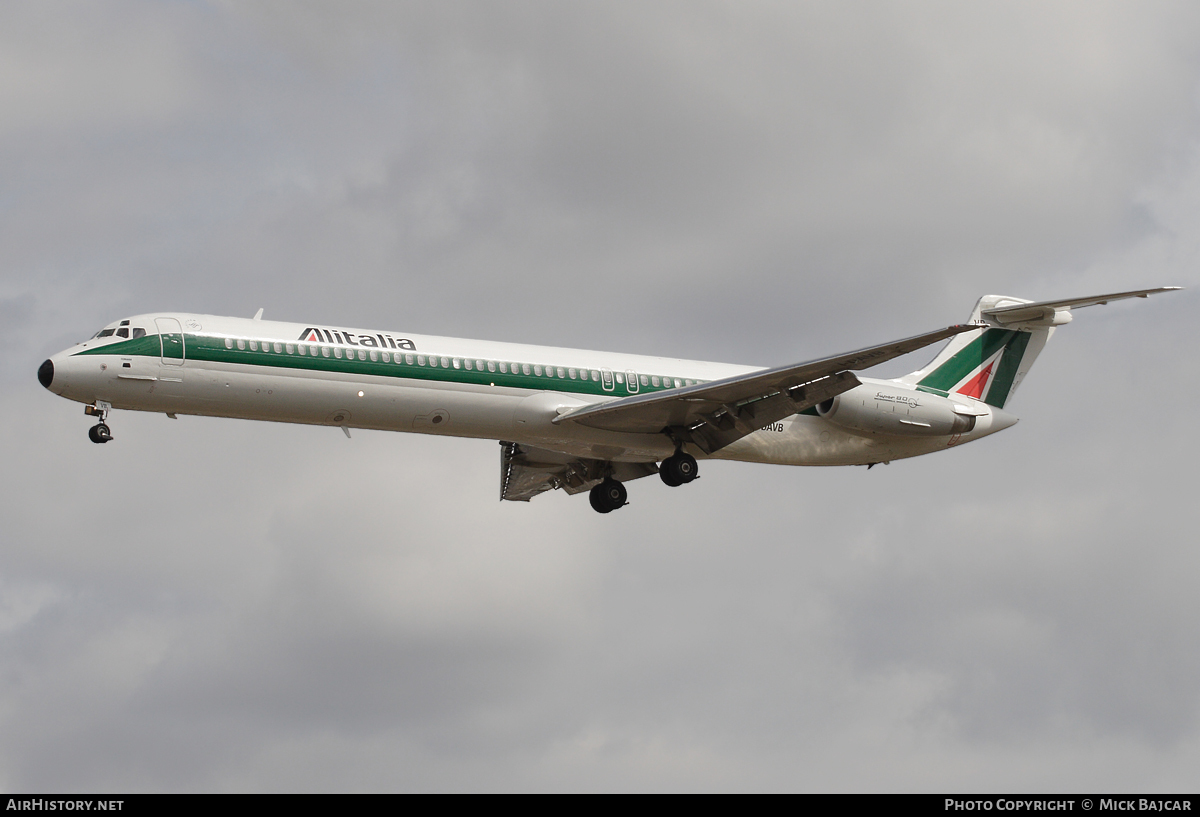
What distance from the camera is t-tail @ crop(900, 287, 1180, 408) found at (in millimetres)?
A: 33031

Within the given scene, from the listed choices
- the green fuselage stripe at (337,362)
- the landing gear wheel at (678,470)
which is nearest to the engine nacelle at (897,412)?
the landing gear wheel at (678,470)

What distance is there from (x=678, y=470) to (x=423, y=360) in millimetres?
5800

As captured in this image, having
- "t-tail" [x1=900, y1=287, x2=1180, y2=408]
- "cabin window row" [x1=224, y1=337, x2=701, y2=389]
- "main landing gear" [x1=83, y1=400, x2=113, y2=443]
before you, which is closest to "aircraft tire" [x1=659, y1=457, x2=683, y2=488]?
"cabin window row" [x1=224, y1=337, x2=701, y2=389]

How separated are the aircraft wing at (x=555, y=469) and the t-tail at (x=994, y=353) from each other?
21.3ft

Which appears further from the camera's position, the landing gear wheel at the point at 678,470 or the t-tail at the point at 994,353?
the t-tail at the point at 994,353

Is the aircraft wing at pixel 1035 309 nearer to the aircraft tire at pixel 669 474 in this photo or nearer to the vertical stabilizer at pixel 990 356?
the vertical stabilizer at pixel 990 356

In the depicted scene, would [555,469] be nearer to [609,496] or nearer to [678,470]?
[609,496]

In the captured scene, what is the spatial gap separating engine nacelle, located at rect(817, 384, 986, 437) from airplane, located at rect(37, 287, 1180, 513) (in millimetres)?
35

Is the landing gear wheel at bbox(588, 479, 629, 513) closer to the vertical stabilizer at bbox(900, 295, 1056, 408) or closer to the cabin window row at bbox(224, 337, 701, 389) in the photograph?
the cabin window row at bbox(224, 337, 701, 389)

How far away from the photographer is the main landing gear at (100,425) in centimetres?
2555
